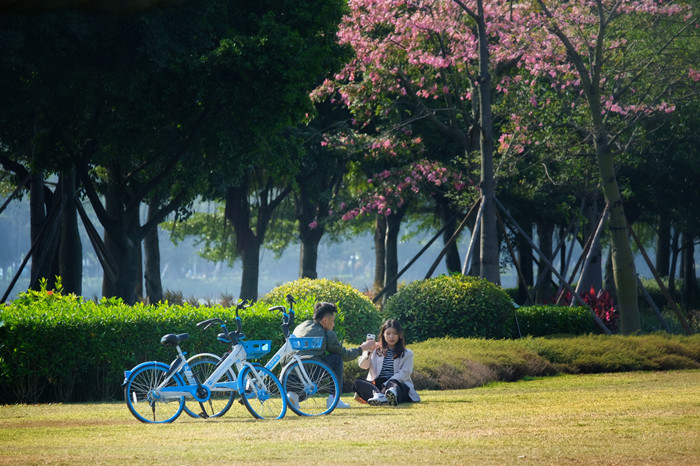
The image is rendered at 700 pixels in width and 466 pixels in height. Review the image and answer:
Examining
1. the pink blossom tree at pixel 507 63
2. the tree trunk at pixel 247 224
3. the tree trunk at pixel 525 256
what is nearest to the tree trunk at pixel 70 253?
the tree trunk at pixel 247 224

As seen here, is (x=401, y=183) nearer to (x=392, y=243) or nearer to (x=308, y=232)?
(x=392, y=243)

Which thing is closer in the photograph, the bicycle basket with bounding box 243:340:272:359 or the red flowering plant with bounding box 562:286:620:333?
the bicycle basket with bounding box 243:340:272:359

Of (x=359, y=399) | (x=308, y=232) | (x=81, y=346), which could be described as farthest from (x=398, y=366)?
(x=308, y=232)

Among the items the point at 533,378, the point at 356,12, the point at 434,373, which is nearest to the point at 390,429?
the point at 434,373

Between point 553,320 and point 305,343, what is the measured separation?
41.7 ft

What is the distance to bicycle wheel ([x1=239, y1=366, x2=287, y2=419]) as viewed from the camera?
1012 cm

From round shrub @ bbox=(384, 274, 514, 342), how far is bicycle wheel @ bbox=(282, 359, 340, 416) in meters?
8.42

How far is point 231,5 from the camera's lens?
A: 795 inches

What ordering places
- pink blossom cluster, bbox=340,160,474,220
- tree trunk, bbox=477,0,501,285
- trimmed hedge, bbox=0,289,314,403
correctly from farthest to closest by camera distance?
pink blossom cluster, bbox=340,160,474,220 < tree trunk, bbox=477,0,501,285 < trimmed hedge, bbox=0,289,314,403

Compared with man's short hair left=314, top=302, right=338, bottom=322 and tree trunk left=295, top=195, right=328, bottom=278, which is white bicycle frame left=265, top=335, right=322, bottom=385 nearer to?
man's short hair left=314, top=302, right=338, bottom=322

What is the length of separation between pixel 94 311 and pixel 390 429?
6.15 meters

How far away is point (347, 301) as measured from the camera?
18.1 meters

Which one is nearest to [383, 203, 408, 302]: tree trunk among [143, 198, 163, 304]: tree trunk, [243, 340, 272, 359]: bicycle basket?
[143, 198, 163, 304]: tree trunk

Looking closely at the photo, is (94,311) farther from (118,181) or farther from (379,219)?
(379,219)
